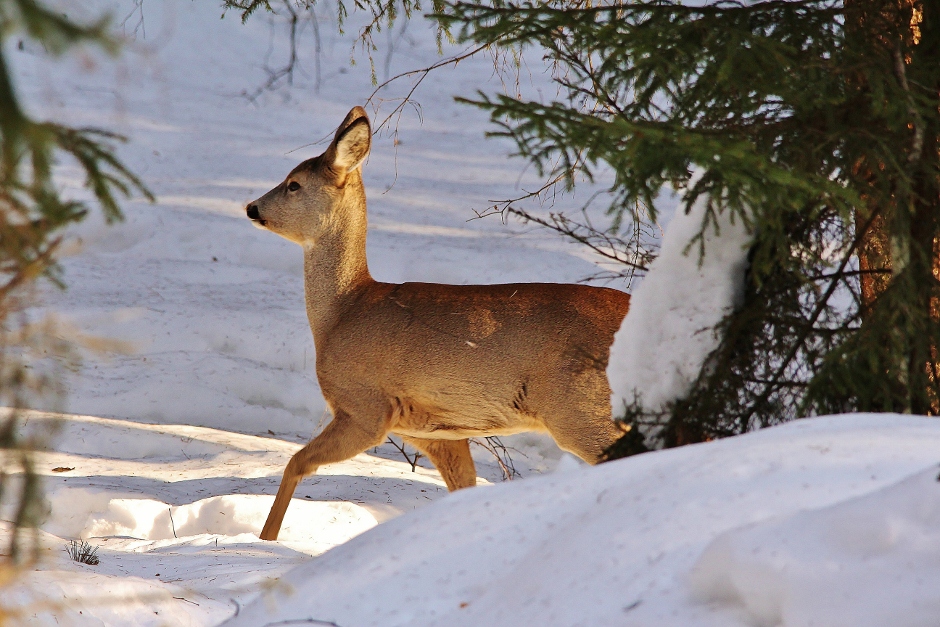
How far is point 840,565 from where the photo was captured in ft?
6.57

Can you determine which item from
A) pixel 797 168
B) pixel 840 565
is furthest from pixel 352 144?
pixel 840 565

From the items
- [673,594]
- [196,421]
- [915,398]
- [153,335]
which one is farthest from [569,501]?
[153,335]

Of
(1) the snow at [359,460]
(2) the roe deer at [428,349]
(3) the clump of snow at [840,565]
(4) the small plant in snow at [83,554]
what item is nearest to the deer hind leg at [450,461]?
(2) the roe deer at [428,349]

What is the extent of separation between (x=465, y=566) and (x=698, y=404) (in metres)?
1.49

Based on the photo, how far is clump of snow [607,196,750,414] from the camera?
3.77m

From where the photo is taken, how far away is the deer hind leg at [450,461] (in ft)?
22.7

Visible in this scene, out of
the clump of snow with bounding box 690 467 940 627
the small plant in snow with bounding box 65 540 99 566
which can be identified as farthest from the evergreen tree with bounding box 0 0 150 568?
the small plant in snow with bounding box 65 540 99 566

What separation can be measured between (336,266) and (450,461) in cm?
156

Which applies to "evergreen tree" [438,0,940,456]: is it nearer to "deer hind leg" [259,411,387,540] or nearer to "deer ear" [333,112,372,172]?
"deer hind leg" [259,411,387,540]

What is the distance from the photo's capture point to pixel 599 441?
5914mm

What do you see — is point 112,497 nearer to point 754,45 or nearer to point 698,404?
point 698,404

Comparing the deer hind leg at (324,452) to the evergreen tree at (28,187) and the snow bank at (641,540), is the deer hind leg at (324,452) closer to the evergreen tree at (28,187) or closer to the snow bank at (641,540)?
the snow bank at (641,540)

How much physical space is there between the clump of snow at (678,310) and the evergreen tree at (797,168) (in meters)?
0.06

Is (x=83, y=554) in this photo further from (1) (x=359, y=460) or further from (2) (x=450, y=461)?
(1) (x=359, y=460)
